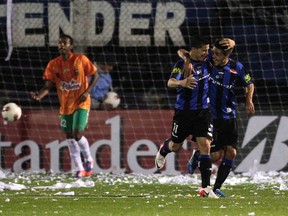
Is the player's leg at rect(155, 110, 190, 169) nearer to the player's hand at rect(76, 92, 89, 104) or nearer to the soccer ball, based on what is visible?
the player's hand at rect(76, 92, 89, 104)

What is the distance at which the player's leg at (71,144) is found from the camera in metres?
15.3

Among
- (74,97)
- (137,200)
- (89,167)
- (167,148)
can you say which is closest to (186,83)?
(137,200)

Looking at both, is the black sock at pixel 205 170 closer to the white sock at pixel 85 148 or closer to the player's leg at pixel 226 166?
the player's leg at pixel 226 166

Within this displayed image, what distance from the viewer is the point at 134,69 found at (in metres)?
18.1

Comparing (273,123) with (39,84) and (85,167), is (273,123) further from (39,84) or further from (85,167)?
(39,84)

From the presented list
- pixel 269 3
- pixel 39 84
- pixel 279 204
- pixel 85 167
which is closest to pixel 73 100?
pixel 85 167

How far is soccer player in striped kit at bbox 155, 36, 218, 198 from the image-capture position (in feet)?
36.0

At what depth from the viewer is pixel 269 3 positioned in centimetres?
1761

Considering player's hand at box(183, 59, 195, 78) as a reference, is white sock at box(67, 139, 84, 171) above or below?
below

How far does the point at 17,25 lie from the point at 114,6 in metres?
1.70

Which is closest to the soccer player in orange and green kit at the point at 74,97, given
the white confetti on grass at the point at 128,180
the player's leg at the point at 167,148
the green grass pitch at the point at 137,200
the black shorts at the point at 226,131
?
the white confetti on grass at the point at 128,180

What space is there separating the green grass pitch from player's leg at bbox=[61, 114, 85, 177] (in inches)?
52.9

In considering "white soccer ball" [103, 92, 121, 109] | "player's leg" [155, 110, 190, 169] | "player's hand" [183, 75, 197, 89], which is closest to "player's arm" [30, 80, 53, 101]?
"white soccer ball" [103, 92, 121, 109]

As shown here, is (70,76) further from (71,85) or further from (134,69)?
(134,69)
